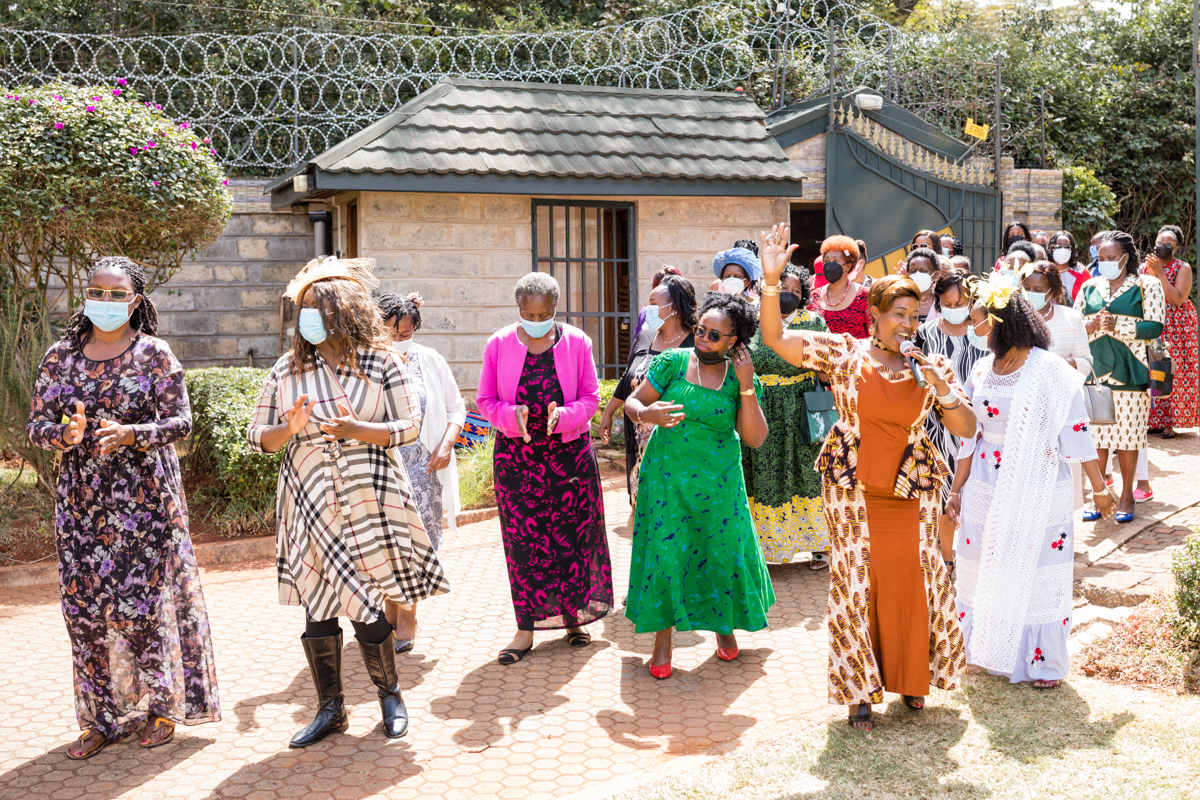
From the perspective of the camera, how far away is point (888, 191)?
14078 millimetres

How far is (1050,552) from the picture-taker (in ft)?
16.3

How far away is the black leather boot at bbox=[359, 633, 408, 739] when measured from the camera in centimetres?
462

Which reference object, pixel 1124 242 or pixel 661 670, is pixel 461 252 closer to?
pixel 1124 242

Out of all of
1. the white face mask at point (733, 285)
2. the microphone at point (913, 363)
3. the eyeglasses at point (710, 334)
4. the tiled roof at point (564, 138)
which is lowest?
the microphone at point (913, 363)

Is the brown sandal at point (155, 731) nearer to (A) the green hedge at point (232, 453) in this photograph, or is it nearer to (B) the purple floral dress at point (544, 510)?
(B) the purple floral dress at point (544, 510)

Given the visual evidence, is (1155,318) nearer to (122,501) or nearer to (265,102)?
(122,501)

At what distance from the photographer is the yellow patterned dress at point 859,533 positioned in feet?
14.7

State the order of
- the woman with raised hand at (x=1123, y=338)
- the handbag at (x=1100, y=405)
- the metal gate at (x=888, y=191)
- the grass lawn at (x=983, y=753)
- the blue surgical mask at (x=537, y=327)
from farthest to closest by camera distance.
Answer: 1. the metal gate at (x=888, y=191)
2. the woman with raised hand at (x=1123, y=338)
3. the handbag at (x=1100, y=405)
4. the blue surgical mask at (x=537, y=327)
5. the grass lawn at (x=983, y=753)

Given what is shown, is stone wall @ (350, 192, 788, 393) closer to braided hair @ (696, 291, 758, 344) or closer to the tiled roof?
the tiled roof

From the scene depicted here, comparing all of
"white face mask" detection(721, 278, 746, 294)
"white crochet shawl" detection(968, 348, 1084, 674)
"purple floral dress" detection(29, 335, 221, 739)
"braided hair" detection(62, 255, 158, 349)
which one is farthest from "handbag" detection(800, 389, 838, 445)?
"braided hair" detection(62, 255, 158, 349)

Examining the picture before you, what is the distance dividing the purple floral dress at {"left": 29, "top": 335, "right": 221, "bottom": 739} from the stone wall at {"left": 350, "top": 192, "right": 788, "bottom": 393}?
6.54m

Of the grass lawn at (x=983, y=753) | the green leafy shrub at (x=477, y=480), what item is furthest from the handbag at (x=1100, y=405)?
the green leafy shrub at (x=477, y=480)

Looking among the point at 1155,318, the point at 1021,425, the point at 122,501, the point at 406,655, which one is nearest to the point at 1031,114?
the point at 1155,318

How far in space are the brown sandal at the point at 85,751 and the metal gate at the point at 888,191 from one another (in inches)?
431
